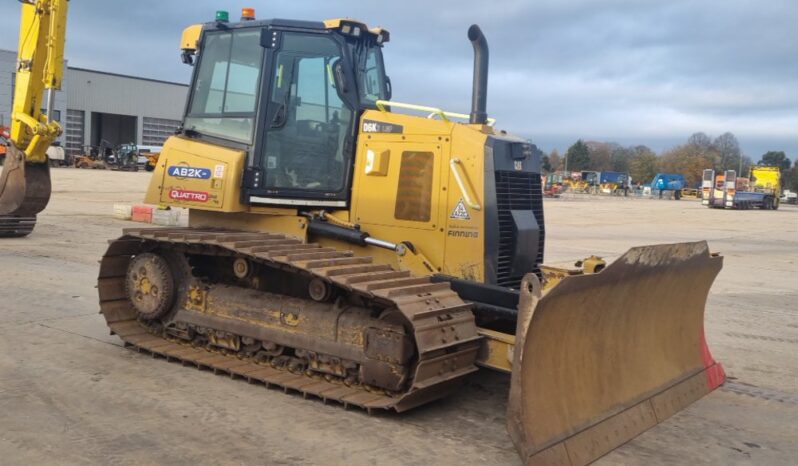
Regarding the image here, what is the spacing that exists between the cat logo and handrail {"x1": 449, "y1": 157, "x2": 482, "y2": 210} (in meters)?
0.06

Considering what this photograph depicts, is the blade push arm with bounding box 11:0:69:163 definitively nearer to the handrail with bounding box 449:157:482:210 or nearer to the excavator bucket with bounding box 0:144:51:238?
the excavator bucket with bounding box 0:144:51:238

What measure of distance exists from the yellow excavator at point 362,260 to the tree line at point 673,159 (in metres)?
92.8

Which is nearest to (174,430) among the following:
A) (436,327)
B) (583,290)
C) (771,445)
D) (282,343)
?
(282,343)

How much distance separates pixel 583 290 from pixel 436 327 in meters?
1.02

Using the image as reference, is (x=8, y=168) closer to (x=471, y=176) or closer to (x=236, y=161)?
(x=236, y=161)

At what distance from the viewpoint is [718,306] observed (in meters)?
11.1

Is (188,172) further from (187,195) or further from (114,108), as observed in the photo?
(114,108)

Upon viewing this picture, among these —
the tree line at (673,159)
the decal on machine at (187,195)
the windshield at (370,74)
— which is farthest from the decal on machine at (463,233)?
the tree line at (673,159)

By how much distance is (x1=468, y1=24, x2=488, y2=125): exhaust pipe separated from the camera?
6211 mm

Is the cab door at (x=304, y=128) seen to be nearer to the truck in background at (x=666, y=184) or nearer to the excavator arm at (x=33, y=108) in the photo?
the excavator arm at (x=33, y=108)

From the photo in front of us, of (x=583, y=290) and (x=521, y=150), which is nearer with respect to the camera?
(x=583, y=290)

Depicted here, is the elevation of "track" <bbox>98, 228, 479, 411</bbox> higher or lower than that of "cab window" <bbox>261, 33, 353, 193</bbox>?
lower

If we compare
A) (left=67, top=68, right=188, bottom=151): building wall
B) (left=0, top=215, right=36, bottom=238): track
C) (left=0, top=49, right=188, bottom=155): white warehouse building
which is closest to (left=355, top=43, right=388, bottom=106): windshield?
(left=0, top=215, right=36, bottom=238): track

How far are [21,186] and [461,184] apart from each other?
31.3ft
